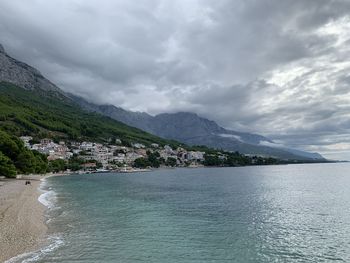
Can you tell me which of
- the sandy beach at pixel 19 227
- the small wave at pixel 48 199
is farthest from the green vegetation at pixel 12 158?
the sandy beach at pixel 19 227

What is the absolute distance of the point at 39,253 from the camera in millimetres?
23781

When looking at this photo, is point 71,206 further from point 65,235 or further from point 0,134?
point 0,134

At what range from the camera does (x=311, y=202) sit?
57625mm

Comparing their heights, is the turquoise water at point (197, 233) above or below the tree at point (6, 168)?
below

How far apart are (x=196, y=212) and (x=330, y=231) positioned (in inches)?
683

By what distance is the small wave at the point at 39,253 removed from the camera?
2195cm

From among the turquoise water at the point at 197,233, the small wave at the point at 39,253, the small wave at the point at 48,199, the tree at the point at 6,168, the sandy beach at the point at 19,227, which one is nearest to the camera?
the small wave at the point at 39,253

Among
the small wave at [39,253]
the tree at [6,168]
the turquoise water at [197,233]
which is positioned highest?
the tree at [6,168]

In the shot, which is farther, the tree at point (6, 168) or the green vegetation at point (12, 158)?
the green vegetation at point (12, 158)

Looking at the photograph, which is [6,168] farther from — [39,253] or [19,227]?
[39,253]

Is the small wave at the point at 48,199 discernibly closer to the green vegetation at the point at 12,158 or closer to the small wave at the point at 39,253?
Answer: the green vegetation at the point at 12,158

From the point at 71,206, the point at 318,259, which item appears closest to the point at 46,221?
the point at 71,206

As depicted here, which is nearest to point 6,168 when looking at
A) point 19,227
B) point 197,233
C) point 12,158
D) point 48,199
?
point 12,158

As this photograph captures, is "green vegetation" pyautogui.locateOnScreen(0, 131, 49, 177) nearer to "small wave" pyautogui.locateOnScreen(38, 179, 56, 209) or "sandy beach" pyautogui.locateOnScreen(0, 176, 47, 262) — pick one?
"small wave" pyautogui.locateOnScreen(38, 179, 56, 209)
